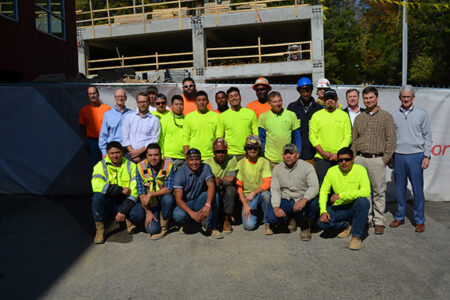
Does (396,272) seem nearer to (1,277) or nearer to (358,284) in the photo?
(358,284)

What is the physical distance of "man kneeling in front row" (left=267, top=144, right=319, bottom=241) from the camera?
16.2ft

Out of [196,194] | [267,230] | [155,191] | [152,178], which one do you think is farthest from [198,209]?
[267,230]

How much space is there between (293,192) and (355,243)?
1015 mm

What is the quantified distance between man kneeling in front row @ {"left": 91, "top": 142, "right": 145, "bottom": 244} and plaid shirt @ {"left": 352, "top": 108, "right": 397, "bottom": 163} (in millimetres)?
3195

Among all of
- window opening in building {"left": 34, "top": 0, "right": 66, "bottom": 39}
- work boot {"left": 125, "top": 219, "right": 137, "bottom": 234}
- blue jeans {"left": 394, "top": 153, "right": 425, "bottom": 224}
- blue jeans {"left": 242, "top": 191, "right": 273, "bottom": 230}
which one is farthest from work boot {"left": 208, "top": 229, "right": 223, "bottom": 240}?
window opening in building {"left": 34, "top": 0, "right": 66, "bottom": 39}

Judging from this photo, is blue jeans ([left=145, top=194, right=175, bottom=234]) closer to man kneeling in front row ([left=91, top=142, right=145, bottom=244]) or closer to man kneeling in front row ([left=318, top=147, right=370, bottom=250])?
man kneeling in front row ([left=91, top=142, right=145, bottom=244])

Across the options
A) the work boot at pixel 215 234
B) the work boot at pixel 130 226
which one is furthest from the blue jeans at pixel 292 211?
the work boot at pixel 130 226

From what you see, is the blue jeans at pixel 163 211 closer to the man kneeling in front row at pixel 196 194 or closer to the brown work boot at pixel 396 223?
the man kneeling in front row at pixel 196 194

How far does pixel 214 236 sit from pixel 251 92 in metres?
3.20

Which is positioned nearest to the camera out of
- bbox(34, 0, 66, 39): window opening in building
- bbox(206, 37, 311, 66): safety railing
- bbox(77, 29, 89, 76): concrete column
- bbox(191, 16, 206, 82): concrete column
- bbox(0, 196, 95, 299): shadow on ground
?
bbox(0, 196, 95, 299): shadow on ground

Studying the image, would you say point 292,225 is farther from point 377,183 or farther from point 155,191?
point 155,191

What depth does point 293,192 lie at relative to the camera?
16.8 feet

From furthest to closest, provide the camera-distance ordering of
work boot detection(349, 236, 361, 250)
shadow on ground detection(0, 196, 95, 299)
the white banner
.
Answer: the white banner, work boot detection(349, 236, 361, 250), shadow on ground detection(0, 196, 95, 299)

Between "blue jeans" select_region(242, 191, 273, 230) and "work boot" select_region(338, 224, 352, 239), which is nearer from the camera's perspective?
"work boot" select_region(338, 224, 352, 239)
